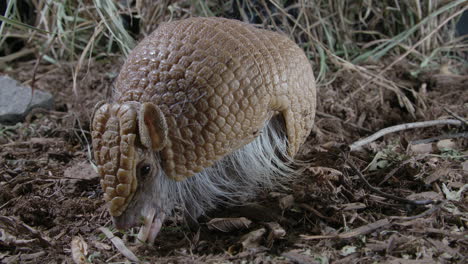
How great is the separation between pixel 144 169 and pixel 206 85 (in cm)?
68

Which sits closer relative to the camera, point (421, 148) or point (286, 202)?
point (286, 202)

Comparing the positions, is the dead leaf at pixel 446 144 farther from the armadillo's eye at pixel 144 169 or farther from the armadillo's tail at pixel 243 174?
the armadillo's eye at pixel 144 169

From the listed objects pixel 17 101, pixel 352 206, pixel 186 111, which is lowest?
pixel 352 206

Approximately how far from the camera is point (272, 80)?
3.03 metres

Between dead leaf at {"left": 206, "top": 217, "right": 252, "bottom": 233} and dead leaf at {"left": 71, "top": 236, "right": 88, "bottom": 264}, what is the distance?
0.82 metres

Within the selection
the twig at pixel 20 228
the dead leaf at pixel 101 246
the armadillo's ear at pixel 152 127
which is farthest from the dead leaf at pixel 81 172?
the armadillo's ear at pixel 152 127

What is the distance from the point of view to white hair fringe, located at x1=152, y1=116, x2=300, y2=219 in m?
3.16

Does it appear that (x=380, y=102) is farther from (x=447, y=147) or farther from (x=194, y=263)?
(x=194, y=263)

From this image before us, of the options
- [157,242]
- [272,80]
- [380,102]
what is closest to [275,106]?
[272,80]

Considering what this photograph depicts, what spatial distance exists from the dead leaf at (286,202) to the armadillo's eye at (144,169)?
98 cm

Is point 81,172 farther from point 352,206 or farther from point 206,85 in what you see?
point 352,206

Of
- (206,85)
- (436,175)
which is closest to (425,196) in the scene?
(436,175)

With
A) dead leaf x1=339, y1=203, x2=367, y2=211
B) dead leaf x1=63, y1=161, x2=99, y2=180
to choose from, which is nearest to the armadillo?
dead leaf x1=339, y1=203, x2=367, y2=211

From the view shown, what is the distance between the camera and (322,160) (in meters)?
3.61
